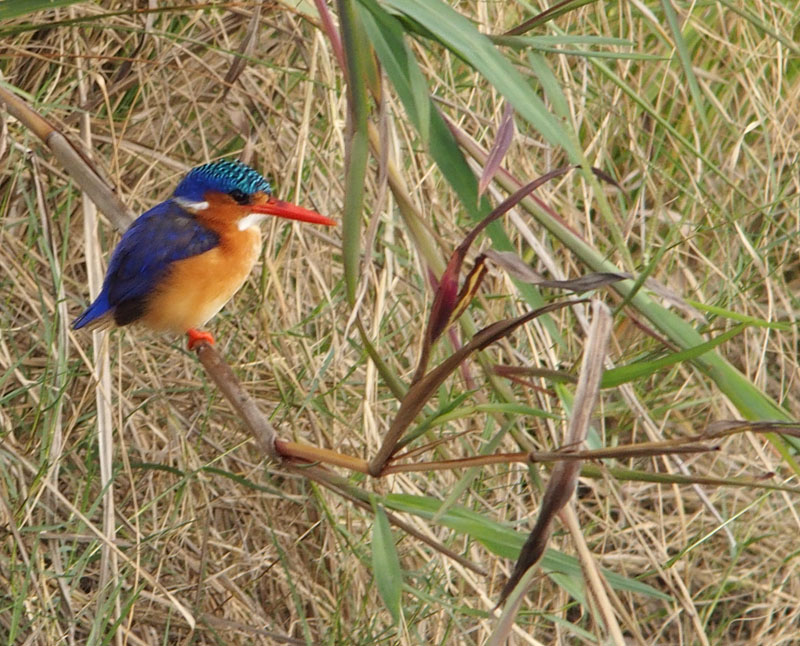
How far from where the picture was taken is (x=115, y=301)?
1.84 m

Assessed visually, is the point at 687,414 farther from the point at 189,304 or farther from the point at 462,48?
the point at 462,48

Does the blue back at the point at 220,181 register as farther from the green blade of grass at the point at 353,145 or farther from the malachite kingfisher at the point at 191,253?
the green blade of grass at the point at 353,145

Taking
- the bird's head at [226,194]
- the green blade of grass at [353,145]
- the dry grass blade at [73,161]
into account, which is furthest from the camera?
the bird's head at [226,194]

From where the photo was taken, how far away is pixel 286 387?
6.81 ft

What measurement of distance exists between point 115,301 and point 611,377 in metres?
0.93

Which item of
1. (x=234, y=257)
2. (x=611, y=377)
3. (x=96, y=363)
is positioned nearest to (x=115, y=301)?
(x=96, y=363)

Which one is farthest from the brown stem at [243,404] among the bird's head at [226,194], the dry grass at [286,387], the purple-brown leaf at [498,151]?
the bird's head at [226,194]

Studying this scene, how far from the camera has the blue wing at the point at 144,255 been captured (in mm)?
1851

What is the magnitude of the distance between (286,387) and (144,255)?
0.36 metres

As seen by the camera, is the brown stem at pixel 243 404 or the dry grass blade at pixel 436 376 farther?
the brown stem at pixel 243 404

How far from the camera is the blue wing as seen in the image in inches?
72.9

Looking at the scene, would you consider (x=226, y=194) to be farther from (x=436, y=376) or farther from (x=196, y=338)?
(x=436, y=376)

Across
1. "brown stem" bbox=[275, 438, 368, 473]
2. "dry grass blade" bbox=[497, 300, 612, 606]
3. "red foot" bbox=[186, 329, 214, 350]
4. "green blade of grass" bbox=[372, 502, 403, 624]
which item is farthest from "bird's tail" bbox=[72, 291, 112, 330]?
"dry grass blade" bbox=[497, 300, 612, 606]

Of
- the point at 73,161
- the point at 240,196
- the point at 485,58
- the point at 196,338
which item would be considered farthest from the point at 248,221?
the point at 485,58
